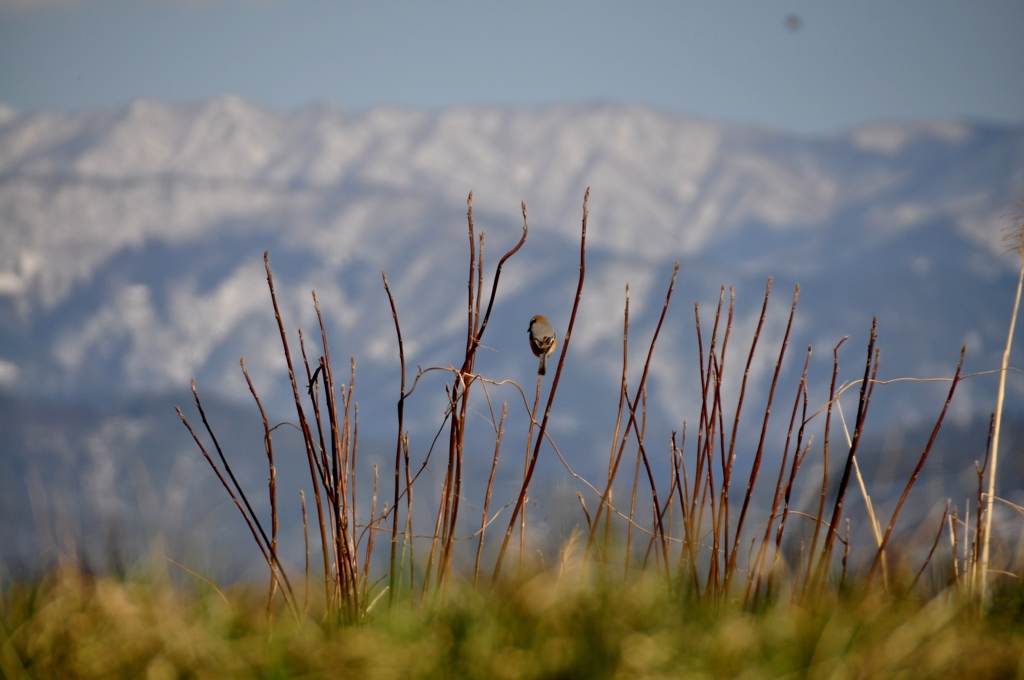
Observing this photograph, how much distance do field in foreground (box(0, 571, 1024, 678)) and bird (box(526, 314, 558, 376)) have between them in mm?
786

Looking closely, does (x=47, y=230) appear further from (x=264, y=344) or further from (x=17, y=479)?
(x=17, y=479)

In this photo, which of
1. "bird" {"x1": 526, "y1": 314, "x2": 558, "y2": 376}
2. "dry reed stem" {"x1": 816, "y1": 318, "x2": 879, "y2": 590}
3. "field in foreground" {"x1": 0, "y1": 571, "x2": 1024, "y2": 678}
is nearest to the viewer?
"field in foreground" {"x1": 0, "y1": 571, "x2": 1024, "y2": 678}

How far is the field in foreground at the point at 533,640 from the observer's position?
1.34 m

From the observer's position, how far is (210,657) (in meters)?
1.39

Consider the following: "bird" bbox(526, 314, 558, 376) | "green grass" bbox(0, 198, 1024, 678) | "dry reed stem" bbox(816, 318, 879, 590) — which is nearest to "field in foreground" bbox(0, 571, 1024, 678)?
"green grass" bbox(0, 198, 1024, 678)

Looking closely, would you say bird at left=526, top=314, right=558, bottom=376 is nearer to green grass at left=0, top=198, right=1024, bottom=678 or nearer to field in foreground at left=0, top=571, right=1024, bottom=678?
green grass at left=0, top=198, right=1024, bottom=678

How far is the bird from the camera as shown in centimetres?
229

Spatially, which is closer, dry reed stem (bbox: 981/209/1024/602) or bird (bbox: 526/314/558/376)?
dry reed stem (bbox: 981/209/1024/602)

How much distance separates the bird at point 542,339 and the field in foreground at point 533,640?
2.58ft

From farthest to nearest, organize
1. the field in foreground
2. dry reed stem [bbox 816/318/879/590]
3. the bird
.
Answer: the bird < dry reed stem [bbox 816/318/879/590] < the field in foreground

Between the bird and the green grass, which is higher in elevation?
the bird

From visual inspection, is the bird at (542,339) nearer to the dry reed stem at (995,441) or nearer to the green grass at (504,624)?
the green grass at (504,624)

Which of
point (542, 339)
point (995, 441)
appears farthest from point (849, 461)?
point (542, 339)

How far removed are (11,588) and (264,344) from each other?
201m
